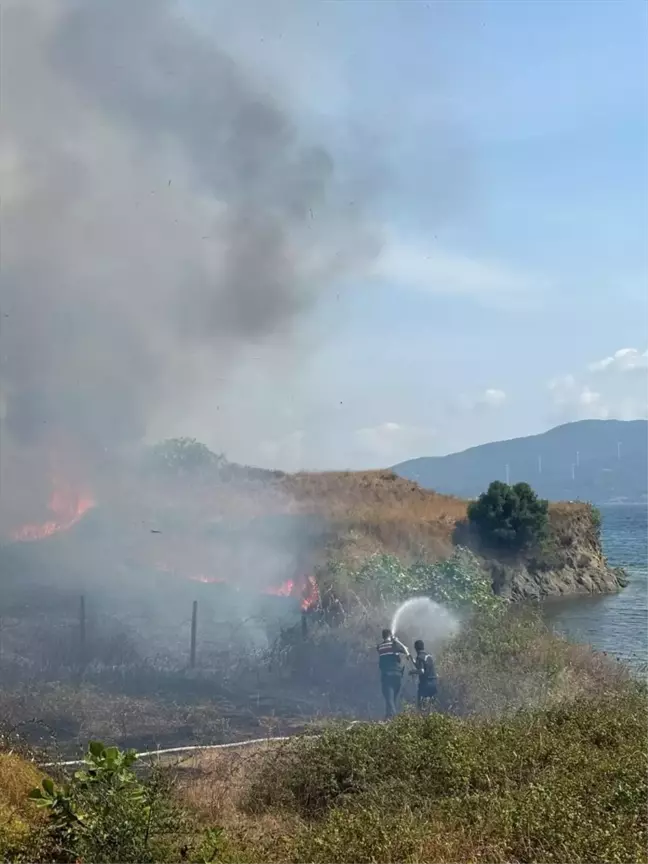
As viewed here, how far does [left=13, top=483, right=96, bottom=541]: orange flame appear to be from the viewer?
117 feet

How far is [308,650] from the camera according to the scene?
75.7 ft

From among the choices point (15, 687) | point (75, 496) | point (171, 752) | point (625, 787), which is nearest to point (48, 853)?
point (625, 787)

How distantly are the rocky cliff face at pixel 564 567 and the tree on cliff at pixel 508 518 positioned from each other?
1.10 meters

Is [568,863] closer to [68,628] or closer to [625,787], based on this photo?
[625,787]

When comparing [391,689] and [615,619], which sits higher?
[391,689]

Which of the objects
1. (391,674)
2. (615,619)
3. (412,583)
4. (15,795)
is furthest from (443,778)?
(615,619)

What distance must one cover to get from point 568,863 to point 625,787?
2077 mm

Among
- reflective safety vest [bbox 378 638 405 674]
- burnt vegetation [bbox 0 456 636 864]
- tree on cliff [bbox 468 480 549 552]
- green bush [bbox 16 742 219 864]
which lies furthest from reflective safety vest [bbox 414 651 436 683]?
tree on cliff [bbox 468 480 549 552]

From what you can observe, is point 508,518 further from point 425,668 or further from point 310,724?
point 310,724

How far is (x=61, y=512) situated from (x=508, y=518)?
23786 millimetres

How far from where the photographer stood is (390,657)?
17812mm

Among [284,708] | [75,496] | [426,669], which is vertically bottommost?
[284,708]

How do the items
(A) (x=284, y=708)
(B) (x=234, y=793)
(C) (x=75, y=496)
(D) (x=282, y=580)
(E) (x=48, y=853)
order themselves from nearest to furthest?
(E) (x=48, y=853) < (B) (x=234, y=793) < (A) (x=284, y=708) < (D) (x=282, y=580) < (C) (x=75, y=496)

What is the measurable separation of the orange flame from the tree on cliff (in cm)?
2108
